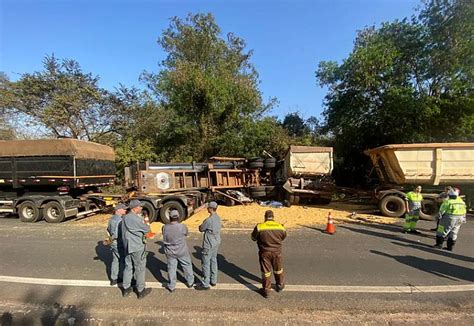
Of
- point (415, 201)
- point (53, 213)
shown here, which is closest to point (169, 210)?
point (53, 213)

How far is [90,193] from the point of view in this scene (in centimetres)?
1323

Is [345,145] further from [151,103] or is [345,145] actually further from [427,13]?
[151,103]

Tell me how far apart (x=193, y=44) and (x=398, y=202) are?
22917 mm

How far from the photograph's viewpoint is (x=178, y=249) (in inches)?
197

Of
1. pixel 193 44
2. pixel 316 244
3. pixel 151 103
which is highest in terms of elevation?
pixel 193 44

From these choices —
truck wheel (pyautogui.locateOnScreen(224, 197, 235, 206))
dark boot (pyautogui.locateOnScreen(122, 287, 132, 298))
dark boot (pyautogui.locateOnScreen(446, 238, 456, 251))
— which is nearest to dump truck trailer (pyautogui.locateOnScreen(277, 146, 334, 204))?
truck wheel (pyautogui.locateOnScreen(224, 197, 235, 206))

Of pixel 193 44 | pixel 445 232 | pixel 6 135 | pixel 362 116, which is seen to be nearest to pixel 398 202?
pixel 445 232

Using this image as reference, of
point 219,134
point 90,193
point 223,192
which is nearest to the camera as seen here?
point 90,193

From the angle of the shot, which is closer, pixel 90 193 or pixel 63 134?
pixel 90 193

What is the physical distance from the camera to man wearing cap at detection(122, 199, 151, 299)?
4.86 meters

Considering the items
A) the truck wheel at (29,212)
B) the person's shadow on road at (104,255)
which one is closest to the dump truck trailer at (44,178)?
the truck wheel at (29,212)

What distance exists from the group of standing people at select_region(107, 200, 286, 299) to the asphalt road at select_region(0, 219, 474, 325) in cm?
22

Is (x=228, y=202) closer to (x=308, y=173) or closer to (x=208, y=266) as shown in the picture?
(x=308, y=173)

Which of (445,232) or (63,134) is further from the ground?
(63,134)
